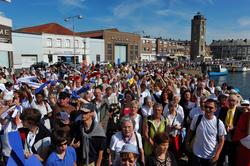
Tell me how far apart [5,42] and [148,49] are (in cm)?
6429

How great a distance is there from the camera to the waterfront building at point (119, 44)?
228 ft

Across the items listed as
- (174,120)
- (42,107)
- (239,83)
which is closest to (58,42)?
(239,83)

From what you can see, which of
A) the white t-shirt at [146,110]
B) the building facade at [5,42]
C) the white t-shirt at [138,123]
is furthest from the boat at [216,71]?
the white t-shirt at [138,123]

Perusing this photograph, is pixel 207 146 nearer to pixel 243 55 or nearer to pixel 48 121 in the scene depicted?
pixel 48 121

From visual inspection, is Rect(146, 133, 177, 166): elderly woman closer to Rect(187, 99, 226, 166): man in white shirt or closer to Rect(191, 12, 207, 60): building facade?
Rect(187, 99, 226, 166): man in white shirt

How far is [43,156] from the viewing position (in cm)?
321

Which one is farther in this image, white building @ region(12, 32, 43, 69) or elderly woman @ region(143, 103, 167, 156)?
white building @ region(12, 32, 43, 69)

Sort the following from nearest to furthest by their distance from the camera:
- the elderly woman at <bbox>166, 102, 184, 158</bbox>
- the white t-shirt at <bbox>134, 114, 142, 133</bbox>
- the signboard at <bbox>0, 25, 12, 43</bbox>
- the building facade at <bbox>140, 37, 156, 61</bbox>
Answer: the white t-shirt at <bbox>134, 114, 142, 133</bbox> → the elderly woman at <bbox>166, 102, 184, 158</bbox> → the signboard at <bbox>0, 25, 12, 43</bbox> → the building facade at <bbox>140, 37, 156, 61</bbox>

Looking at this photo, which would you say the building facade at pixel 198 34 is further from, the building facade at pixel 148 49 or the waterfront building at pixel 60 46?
the waterfront building at pixel 60 46

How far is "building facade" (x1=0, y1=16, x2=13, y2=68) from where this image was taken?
33875 millimetres

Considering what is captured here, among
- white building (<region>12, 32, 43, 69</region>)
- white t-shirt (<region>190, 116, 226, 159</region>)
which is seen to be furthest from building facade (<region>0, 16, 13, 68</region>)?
white t-shirt (<region>190, 116, 226, 159</region>)

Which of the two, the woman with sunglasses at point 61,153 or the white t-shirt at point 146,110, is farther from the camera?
the white t-shirt at point 146,110

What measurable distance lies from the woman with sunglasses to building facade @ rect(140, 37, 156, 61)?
3401 inches

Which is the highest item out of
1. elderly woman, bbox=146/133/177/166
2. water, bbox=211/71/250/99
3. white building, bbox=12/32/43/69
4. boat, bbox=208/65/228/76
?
white building, bbox=12/32/43/69
